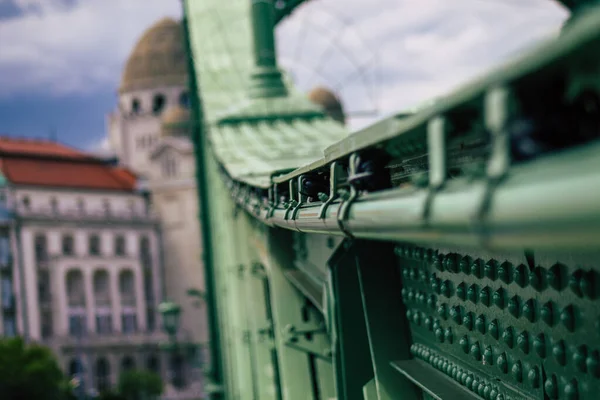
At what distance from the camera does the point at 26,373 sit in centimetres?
5381

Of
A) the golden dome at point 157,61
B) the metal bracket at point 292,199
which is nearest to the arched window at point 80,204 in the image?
the golden dome at point 157,61

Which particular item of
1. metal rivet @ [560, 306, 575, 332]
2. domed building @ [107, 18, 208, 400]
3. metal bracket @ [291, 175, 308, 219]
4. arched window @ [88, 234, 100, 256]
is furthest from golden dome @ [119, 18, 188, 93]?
metal rivet @ [560, 306, 575, 332]

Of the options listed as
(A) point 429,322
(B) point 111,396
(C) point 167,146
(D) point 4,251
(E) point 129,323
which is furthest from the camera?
(C) point 167,146

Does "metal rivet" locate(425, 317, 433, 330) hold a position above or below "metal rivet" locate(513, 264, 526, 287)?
below

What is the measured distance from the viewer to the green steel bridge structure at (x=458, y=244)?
1801 millimetres

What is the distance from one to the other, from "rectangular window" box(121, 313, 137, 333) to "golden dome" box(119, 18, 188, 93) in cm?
2209

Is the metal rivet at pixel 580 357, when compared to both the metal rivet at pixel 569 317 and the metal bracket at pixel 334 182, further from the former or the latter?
the metal bracket at pixel 334 182

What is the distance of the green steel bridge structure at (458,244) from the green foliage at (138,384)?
195 feet

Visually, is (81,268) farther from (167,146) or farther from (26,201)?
(167,146)

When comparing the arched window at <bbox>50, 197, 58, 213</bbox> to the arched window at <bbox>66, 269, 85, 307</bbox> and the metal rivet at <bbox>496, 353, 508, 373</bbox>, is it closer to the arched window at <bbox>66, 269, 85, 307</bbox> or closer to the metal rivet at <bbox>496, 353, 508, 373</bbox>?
the arched window at <bbox>66, 269, 85, 307</bbox>

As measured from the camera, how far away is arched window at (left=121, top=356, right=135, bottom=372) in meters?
75.8

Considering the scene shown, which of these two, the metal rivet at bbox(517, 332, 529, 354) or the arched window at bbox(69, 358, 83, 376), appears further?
the arched window at bbox(69, 358, 83, 376)

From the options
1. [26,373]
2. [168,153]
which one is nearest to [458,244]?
[26,373]

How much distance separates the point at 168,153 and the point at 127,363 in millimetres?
18157
